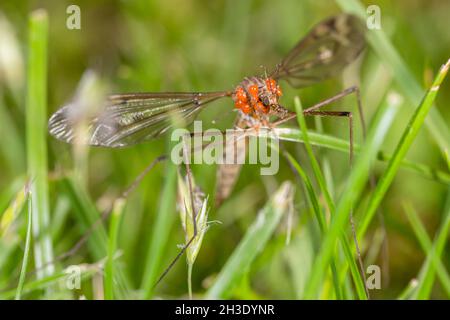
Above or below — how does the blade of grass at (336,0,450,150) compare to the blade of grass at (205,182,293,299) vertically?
above

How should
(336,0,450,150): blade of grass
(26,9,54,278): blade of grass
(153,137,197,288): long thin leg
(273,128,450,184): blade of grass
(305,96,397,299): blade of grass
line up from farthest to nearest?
1. (336,0,450,150): blade of grass
2. (26,9,54,278): blade of grass
3. (273,128,450,184): blade of grass
4. (153,137,197,288): long thin leg
5. (305,96,397,299): blade of grass

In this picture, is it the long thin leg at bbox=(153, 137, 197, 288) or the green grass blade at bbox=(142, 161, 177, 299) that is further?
the green grass blade at bbox=(142, 161, 177, 299)

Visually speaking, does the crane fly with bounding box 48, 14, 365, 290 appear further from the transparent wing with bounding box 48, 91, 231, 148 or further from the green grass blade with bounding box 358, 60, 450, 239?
the green grass blade with bounding box 358, 60, 450, 239

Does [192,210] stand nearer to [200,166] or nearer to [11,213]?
[11,213]

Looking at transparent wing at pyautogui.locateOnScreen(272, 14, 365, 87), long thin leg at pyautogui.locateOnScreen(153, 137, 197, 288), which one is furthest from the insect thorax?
transparent wing at pyautogui.locateOnScreen(272, 14, 365, 87)

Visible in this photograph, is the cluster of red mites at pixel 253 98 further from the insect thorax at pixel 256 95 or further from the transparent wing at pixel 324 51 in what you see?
the transparent wing at pixel 324 51

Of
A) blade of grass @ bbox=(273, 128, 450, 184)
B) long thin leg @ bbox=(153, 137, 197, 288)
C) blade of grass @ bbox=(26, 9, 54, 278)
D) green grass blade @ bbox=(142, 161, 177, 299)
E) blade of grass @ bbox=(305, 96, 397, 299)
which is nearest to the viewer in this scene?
blade of grass @ bbox=(305, 96, 397, 299)

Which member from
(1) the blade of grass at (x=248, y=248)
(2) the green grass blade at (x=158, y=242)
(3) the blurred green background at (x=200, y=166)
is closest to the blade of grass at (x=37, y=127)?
(3) the blurred green background at (x=200, y=166)
